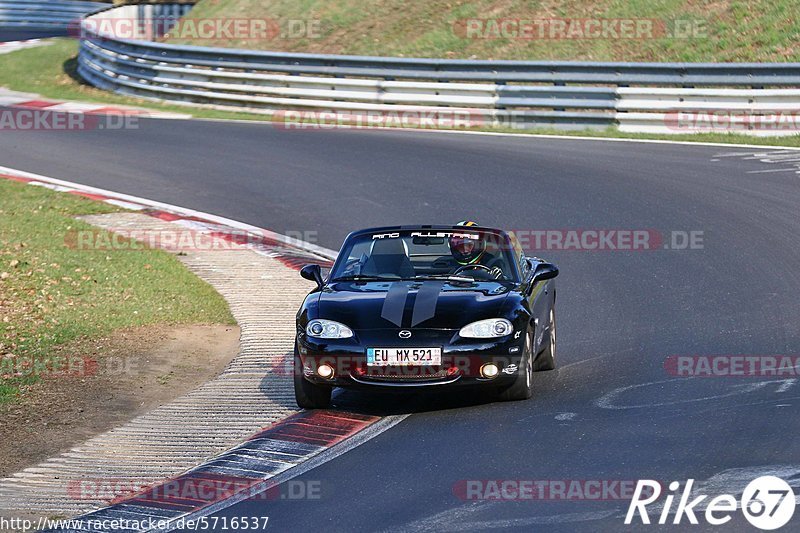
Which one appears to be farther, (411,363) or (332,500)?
(411,363)

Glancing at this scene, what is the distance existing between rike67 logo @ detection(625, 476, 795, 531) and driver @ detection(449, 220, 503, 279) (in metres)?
3.58

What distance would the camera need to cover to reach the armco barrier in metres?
21.3

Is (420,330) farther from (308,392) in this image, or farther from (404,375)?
(308,392)

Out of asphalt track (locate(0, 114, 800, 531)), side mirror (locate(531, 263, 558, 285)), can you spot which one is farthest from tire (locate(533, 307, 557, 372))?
side mirror (locate(531, 263, 558, 285))

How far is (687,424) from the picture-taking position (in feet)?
27.2

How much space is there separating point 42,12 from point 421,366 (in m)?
45.7

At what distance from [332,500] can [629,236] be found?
859cm

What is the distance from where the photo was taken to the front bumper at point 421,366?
8.89 meters

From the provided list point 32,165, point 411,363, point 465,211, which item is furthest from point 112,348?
point 32,165

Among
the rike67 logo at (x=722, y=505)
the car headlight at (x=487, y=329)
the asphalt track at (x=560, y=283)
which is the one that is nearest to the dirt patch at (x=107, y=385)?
the asphalt track at (x=560, y=283)

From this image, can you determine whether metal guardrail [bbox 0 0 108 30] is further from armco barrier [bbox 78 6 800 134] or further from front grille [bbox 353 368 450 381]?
front grille [bbox 353 368 450 381]

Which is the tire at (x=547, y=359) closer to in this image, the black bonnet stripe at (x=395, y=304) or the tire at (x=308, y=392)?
the black bonnet stripe at (x=395, y=304)

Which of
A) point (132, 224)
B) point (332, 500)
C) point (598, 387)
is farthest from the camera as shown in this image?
point (132, 224)

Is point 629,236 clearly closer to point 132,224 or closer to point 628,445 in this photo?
point 132,224
